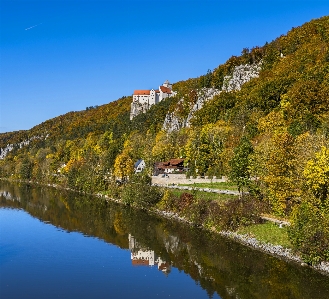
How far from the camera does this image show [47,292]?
83.8 ft

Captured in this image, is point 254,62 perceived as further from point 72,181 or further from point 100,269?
point 100,269

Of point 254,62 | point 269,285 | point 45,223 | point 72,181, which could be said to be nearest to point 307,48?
point 254,62

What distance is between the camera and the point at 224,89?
103062 millimetres

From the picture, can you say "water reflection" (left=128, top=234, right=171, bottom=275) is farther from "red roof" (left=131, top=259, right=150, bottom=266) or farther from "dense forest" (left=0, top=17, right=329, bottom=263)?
"dense forest" (left=0, top=17, right=329, bottom=263)

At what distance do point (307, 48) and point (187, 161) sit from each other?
50667 millimetres

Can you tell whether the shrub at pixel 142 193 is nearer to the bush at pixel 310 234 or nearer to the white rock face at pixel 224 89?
the bush at pixel 310 234

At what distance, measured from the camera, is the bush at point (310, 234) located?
27.4m

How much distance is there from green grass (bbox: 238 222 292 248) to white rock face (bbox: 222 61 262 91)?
2707 inches

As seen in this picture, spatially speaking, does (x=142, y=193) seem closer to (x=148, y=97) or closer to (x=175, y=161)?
(x=175, y=161)

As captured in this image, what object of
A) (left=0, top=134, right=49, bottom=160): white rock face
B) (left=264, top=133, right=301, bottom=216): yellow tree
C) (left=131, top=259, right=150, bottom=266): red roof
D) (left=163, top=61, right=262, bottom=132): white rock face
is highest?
(left=163, top=61, right=262, bottom=132): white rock face

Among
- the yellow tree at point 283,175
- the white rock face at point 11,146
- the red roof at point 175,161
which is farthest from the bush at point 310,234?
the white rock face at point 11,146

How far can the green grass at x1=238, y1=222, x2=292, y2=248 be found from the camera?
31952mm

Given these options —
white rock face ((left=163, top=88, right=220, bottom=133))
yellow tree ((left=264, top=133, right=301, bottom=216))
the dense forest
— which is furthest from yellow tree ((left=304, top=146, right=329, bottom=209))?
white rock face ((left=163, top=88, right=220, bottom=133))

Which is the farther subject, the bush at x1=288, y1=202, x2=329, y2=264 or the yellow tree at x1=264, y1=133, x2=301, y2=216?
the yellow tree at x1=264, y1=133, x2=301, y2=216
